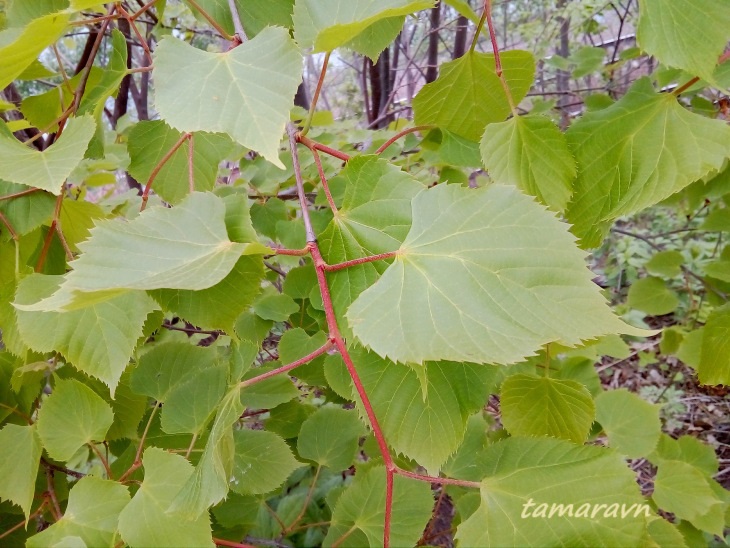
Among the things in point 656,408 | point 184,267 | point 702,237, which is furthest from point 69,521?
point 702,237

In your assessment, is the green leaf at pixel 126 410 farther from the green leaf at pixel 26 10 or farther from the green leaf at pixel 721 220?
the green leaf at pixel 721 220

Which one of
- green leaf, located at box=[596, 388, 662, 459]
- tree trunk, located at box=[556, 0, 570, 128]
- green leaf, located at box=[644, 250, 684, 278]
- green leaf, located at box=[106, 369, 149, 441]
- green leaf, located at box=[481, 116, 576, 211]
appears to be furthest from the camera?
tree trunk, located at box=[556, 0, 570, 128]

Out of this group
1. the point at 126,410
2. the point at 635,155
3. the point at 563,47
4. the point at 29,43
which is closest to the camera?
the point at 29,43

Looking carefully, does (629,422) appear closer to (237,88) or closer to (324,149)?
(324,149)

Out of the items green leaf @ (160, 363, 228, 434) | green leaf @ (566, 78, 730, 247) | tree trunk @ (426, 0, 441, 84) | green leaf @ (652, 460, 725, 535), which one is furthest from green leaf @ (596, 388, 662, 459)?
tree trunk @ (426, 0, 441, 84)

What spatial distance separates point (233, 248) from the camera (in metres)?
0.44

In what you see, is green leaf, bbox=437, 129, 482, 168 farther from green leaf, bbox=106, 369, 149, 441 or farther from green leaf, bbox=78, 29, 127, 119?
green leaf, bbox=106, 369, 149, 441

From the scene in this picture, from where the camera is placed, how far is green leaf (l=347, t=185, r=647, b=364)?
14.0 inches

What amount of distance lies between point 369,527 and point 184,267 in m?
0.51

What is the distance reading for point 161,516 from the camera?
52cm

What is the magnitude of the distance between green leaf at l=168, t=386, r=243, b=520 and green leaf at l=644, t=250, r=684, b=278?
1.64 meters

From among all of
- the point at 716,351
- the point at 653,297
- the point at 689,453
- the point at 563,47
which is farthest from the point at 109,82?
the point at 563,47

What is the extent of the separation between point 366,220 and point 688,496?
1.05 meters

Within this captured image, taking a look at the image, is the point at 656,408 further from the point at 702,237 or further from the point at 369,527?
the point at 702,237
